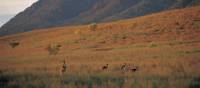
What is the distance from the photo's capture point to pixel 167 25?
218 ft

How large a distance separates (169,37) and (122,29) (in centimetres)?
1890

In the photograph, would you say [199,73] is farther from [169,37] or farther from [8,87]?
[169,37]

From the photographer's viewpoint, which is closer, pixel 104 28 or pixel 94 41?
pixel 94 41

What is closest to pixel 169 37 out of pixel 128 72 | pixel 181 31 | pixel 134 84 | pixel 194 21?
pixel 181 31

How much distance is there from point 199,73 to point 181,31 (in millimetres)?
44126

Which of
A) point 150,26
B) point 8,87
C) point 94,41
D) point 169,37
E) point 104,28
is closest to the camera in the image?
point 8,87

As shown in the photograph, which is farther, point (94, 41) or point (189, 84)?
point (94, 41)

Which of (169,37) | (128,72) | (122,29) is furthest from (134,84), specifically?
(122,29)

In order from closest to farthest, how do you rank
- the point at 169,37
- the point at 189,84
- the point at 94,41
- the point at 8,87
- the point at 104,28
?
1. the point at 189,84
2. the point at 8,87
3. the point at 169,37
4. the point at 94,41
5. the point at 104,28

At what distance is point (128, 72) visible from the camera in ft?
61.1

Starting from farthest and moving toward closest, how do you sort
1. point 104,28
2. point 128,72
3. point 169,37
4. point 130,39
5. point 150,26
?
point 104,28 < point 150,26 < point 130,39 < point 169,37 < point 128,72

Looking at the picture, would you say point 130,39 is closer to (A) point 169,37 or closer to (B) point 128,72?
(A) point 169,37

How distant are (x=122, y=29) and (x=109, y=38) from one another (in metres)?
9.76

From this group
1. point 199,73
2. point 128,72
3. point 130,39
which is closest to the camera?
point 199,73
